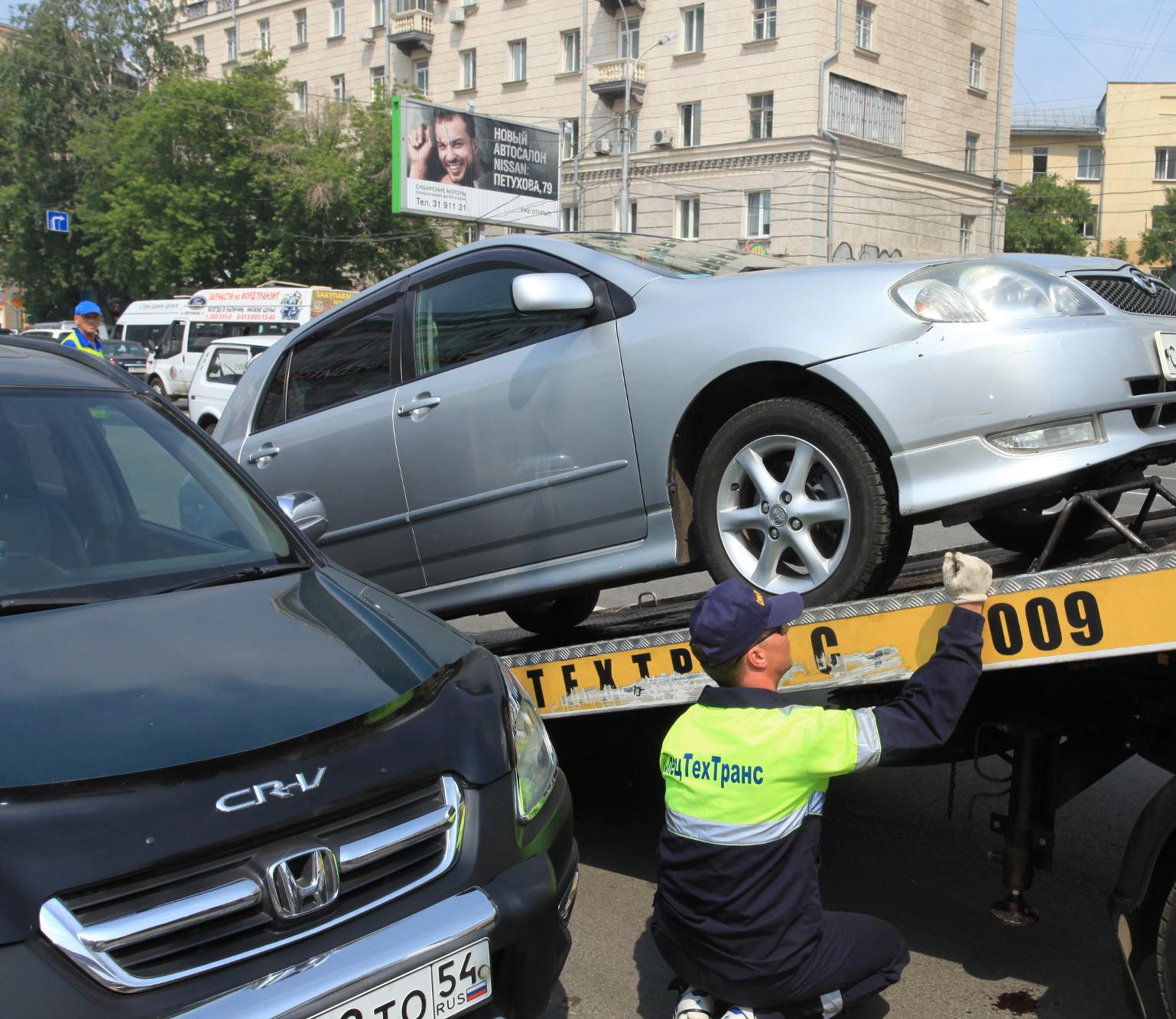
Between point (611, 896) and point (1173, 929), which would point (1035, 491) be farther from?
point (611, 896)

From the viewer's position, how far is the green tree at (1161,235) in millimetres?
51844

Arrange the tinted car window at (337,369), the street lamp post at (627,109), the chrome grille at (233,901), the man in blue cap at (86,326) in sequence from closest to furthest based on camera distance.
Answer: the chrome grille at (233,901) → the tinted car window at (337,369) → the man in blue cap at (86,326) → the street lamp post at (627,109)

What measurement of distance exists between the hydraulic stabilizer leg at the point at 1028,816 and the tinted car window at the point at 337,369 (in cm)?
261

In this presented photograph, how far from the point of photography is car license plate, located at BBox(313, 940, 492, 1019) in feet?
6.39

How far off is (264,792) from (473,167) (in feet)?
104

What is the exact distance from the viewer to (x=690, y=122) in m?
36.9

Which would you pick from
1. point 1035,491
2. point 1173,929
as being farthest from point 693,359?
point 1173,929

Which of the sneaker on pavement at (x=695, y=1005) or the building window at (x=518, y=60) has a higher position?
the building window at (x=518, y=60)

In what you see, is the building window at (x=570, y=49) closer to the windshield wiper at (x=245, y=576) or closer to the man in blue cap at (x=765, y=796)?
the windshield wiper at (x=245, y=576)

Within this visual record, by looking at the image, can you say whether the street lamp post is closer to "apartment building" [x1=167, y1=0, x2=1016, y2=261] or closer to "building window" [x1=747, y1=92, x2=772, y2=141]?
"apartment building" [x1=167, y1=0, x2=1016, y2=261]

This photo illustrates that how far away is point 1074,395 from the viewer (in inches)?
124

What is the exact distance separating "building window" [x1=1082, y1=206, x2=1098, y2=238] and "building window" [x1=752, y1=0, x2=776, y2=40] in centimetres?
2788

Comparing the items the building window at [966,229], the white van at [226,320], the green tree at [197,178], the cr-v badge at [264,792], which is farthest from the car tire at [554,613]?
the building window at [966,229]

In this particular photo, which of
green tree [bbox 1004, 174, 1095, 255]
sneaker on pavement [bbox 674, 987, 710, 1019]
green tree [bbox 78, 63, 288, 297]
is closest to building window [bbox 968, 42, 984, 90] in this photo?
green tree [bbox 1004, 174, 1095, 255]
